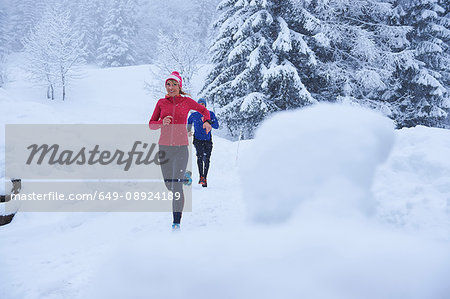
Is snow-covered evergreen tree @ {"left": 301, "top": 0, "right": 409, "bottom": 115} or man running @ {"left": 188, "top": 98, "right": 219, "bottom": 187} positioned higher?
snow-covered evergreen tree @ {"left": 301, "top": 0, "right": 409, "bottom": 115}

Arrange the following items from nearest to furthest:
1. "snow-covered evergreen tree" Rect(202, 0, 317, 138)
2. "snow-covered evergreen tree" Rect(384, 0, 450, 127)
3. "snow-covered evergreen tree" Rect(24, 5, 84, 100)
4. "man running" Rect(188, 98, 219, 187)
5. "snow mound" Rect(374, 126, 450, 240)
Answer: "snow mound" Rect(374, 126, 450, 240), "man running" Rect(188, 98, 219, 187), "snow-covered evergreen tree" Rect(202, 0, 317, 138), "snow-covered evergreen tree" Rect(384, 0, 450, 127), "snow-covered evergreen tree" Rect(24, 5, 84, 100)

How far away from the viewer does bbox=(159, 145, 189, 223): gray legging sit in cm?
346

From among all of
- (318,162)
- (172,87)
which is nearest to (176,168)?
(172,87)

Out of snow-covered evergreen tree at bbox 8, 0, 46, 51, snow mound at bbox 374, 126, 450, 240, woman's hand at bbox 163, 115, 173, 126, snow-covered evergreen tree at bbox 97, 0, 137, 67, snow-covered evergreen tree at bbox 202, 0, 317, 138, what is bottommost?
snow mound at bbox 374, 126, 450, 240

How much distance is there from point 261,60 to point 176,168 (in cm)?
937

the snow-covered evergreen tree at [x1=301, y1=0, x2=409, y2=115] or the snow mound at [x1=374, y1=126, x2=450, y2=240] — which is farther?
the snow-covered evergreen tree at [x1=301, y1=0, x2=409, y2=115]

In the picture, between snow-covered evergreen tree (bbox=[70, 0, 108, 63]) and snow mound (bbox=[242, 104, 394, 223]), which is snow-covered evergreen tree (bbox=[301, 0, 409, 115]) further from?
snow-covered evergreen tree (bbox=[70, 0, 108, 63])

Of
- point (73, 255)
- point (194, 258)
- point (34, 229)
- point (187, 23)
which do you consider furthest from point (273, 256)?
→ point (187, 23)

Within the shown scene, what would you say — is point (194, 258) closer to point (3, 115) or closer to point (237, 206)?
point (237, 206)

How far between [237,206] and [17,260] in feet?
10.4

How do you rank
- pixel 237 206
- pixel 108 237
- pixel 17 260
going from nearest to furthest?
pixel 17 260 → pixel 108 237 → pixel 237 206

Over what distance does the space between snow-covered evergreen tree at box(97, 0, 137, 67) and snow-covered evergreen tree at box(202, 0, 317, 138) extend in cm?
3589

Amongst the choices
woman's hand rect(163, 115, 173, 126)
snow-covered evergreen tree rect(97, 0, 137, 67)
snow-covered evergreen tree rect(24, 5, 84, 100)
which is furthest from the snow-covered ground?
snow-covered evergreen tree rect(97, 0, 137, 67)

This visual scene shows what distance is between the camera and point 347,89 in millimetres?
11070
